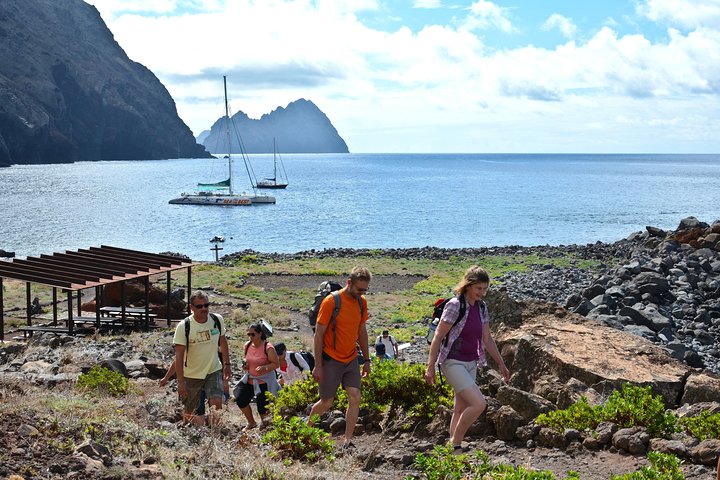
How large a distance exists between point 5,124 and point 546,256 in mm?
150487

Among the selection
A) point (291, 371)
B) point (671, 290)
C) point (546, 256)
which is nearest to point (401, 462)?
point (291, 371)

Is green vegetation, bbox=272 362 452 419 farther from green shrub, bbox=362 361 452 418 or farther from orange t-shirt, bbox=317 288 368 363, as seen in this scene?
orange t-shirt, bbox=317 288 368 363

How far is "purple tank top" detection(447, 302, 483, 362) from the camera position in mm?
7566

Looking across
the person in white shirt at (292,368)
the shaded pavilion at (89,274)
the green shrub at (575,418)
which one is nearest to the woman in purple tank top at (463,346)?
the green shrub at (575,418)

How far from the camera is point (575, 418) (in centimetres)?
788

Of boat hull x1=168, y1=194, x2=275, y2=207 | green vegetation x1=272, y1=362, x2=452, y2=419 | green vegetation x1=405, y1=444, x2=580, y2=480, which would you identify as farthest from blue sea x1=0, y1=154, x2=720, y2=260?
green vegetation x1=405, y1=444, x2=580, y2=480

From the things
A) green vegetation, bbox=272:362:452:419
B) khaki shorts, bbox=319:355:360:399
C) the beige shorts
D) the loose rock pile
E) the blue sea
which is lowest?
the blue sea

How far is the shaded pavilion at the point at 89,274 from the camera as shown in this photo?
1841cm

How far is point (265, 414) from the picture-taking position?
1005 centimetres

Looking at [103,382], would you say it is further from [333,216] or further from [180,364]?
[333,216]

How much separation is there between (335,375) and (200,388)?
1590 mm

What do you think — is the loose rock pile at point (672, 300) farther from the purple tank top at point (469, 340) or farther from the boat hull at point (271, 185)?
the boat hull at point (271, 185)

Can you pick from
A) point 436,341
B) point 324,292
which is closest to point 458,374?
point 436,341

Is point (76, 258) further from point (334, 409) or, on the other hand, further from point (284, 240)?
point (284, 240)
